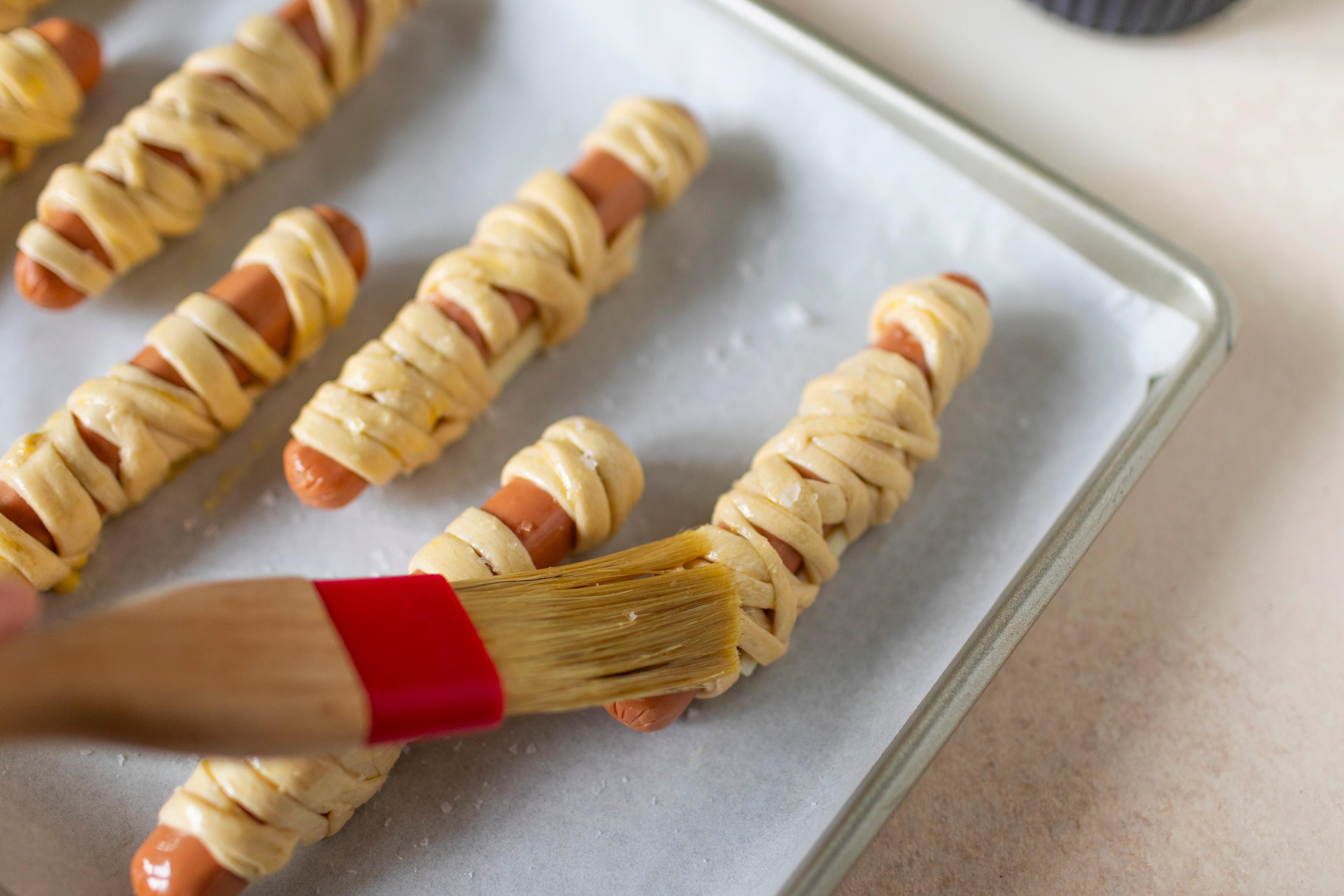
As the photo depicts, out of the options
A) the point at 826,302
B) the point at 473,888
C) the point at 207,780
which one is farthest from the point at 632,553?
the point at 826,302

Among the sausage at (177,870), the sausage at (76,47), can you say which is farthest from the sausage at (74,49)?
the sausage at (177,870)

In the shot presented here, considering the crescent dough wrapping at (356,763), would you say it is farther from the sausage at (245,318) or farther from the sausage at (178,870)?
the sausage at (245,318)

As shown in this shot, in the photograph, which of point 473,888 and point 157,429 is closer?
point 473,888

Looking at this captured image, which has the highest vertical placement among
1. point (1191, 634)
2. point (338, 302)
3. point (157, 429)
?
point (1191, 634)

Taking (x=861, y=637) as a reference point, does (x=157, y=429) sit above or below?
below

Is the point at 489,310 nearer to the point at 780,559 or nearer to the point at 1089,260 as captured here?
the point at 780,559

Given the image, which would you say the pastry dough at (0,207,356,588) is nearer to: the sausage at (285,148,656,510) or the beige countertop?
the sausage at (285,148,656,510)

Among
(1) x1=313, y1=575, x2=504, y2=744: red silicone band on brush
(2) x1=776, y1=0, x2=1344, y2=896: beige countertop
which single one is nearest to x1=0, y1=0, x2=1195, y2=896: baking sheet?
(2) x1=776, y1=0, x2=1344, y2=896: beige countertop

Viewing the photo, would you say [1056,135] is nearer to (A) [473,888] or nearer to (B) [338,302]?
(B) [338,302]
